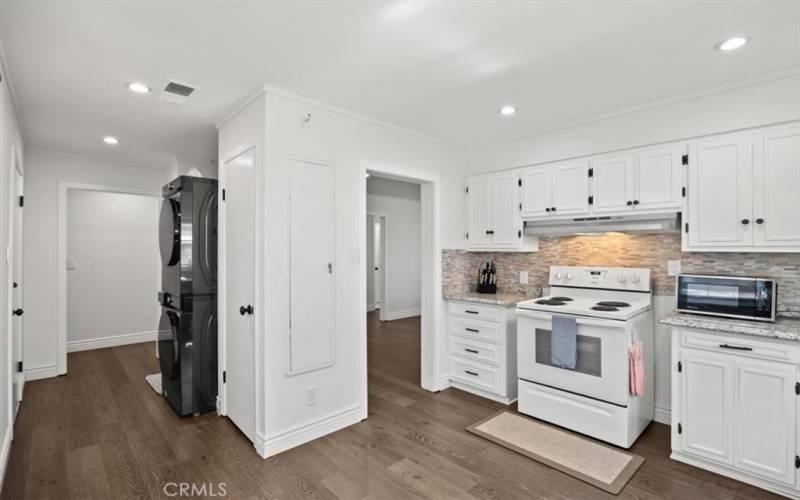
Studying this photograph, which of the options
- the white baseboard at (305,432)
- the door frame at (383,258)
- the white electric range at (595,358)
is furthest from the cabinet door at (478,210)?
the door frame at (383,258)

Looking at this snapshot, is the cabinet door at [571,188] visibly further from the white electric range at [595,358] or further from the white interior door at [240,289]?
the white interior door at [240,289]

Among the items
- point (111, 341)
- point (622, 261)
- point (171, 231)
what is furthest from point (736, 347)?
point (111, 341)

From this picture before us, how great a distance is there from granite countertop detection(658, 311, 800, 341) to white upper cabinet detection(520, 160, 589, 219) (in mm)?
1115

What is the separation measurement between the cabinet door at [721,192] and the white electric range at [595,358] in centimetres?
57

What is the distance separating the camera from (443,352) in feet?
13.0

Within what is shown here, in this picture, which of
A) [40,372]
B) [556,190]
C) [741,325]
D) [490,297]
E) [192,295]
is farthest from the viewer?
[40,372]

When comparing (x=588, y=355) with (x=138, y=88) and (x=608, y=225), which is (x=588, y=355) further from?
(x=138, y=88)

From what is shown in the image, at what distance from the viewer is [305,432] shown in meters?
2.86

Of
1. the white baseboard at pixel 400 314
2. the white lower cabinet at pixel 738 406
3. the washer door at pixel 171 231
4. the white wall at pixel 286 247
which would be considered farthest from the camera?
the white baseboard at pixel 400 314

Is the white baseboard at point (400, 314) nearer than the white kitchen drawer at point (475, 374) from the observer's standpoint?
No

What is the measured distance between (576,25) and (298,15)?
53.5 inches

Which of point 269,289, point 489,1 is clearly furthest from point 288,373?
point 489,1

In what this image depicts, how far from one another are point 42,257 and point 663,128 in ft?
19.9

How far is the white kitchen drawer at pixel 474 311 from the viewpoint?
11.8 feet
